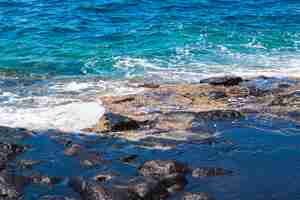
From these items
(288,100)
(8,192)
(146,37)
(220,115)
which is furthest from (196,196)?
(146,37)

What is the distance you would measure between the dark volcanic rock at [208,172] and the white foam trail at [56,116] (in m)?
3.57

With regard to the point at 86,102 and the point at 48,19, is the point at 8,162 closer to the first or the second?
the point at 86,102

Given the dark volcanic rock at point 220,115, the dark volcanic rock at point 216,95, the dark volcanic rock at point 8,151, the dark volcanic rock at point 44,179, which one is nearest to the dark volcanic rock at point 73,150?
the dark volcanic rock at point 8,151

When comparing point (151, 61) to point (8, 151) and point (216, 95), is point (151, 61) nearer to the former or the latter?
point (216, 95)

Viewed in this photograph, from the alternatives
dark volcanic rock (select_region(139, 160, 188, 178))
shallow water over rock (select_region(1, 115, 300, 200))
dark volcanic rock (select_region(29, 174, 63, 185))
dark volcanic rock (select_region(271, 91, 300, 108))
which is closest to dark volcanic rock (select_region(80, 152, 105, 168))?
shallow water over rock (select_region(1, 115, 300, 200))

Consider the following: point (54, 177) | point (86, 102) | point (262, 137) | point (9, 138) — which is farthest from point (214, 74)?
point (54, 177)

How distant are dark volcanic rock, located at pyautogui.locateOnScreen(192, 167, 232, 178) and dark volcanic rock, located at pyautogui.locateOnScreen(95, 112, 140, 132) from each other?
2796 millimetres

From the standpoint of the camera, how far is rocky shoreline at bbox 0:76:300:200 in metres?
8.74

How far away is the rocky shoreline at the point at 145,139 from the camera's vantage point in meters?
8.74

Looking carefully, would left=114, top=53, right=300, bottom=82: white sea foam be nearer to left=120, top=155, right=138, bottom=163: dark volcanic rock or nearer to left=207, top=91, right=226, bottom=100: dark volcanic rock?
left=207, top=91, right=226, bottom=100: dark volcanic rock

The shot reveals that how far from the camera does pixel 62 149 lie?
1062 cm

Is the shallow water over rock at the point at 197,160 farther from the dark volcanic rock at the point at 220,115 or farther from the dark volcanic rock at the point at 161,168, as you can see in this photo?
the dark volcanic rock at the point at 220,115

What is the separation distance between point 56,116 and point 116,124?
221 cm

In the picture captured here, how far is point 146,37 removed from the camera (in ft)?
77.6
